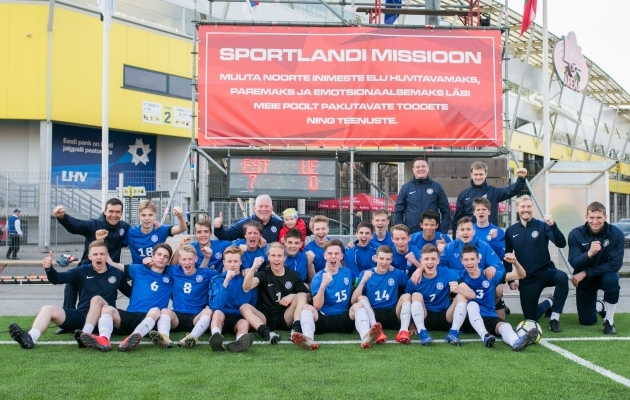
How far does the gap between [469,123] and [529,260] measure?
428 cm

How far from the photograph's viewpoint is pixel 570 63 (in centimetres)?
2325

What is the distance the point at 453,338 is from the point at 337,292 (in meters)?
1.30

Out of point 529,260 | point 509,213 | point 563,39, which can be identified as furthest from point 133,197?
point 563,39

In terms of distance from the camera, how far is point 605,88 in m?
34.6

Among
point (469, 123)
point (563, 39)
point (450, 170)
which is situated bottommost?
point (450, 170)

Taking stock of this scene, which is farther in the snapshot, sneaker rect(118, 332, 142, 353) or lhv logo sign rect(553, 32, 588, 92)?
lhv logo sign rect(553, 32, 588, 92)

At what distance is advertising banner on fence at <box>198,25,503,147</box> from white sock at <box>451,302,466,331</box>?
519 cm

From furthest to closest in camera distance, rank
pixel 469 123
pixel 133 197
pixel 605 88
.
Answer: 1. pixel 605 88
2. pixel 133 197
3. pixel 469 123

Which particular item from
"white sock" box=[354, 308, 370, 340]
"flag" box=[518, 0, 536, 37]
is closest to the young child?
"white sock" box=[354, 308, 370, 340]

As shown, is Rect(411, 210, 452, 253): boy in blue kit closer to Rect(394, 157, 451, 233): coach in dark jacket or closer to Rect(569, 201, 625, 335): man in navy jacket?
Rect(394, 157, 451, 233): coach in dark jacket

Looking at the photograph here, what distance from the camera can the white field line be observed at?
447 cm

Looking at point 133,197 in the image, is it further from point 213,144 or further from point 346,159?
point 346,159

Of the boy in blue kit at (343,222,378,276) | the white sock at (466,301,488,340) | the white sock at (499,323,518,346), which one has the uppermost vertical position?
the boy in blue kit at (343,222,378,276)

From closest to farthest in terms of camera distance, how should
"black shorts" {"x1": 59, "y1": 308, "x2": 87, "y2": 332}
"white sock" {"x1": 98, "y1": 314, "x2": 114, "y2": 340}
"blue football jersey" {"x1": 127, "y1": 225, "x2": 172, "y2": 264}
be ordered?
"white sock" {"x1": 98, "y1": 314, "x2": 114, "y2": 340}, "black shorts" {"x1": 59, "y1": 308, "x2": 87, "y2": 332}, "blue football jersey" {"x1": 127, "y1": 225, "x2": 172, "y2": 264}
